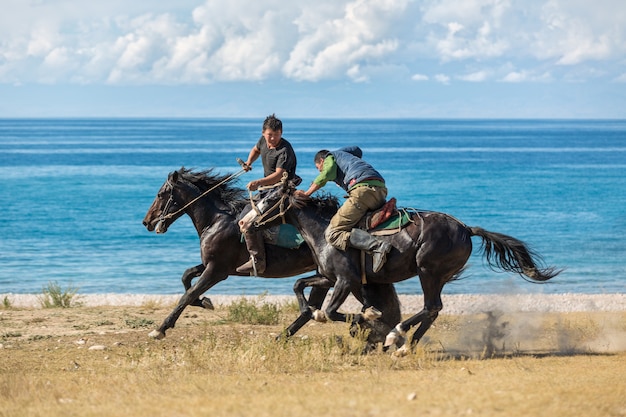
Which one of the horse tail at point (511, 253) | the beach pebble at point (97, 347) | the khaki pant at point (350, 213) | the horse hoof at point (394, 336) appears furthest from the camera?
the beach pebble at point (97, 347)

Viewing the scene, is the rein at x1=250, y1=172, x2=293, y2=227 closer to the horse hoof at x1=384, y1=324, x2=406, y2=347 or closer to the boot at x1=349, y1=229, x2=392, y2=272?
the boot at x1=349, y1=229, x2=392, y2=272

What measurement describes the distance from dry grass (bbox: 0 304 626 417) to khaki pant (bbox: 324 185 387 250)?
3.66 ft

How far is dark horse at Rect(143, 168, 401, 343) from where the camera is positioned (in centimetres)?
1159

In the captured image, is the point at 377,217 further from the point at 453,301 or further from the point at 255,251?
the point at 453,301

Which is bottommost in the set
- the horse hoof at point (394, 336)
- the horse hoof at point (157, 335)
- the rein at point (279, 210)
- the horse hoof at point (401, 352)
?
the horse hoof at point (157, 335)

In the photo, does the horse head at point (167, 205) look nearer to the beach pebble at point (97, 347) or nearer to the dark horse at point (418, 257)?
the beach pebble at point (97, 347)

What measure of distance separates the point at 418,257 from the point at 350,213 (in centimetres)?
93

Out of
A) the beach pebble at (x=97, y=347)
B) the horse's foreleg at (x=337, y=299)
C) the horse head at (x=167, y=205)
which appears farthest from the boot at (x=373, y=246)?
the beach pebble at (x=97, y=347)

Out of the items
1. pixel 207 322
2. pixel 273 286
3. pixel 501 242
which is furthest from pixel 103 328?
pixel 273 286

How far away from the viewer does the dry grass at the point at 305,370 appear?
7906mm

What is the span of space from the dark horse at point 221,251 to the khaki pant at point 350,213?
766 mm

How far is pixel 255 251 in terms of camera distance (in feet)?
39.1

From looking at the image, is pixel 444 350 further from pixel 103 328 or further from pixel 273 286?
pixel 273 286

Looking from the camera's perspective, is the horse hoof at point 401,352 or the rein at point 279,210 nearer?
the horse hoof at point 401,352
